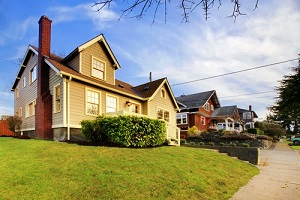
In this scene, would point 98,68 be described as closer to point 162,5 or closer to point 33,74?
point 33,74

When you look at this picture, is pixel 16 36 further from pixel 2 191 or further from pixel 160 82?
pixel 2 191

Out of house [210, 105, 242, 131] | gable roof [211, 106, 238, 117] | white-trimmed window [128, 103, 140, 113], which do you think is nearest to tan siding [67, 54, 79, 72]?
white-trimmed window [128, 103, 140, 113]

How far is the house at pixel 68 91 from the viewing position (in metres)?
12.7

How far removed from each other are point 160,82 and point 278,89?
16553 mm

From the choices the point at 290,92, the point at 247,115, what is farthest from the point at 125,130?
the point at 247,115

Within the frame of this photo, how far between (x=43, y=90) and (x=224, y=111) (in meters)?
31.8

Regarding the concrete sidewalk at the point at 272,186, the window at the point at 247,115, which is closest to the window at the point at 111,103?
the concrete sidewalk at the point at 272,186

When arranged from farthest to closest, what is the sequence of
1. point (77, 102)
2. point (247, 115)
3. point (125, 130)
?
point (247, 115)
point (77, 102)
point (125, 130)

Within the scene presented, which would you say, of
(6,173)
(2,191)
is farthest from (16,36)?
(2,191)

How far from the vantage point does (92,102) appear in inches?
555

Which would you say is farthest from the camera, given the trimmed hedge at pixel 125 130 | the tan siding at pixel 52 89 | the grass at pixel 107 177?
the tan siding at pixel 52 89

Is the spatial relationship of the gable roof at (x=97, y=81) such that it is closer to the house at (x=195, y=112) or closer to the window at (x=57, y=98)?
the window at (x=57, y=98)

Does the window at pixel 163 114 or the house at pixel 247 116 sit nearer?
the window at pixel 163 114

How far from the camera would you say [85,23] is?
5453mm
